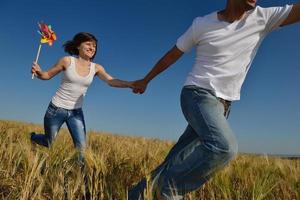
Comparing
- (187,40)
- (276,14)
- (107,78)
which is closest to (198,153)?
(187,40)

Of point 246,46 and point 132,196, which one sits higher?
point 246,46

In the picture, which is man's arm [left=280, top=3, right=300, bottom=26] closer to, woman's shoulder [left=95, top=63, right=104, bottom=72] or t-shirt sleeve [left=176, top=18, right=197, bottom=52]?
t-shirt sleeve [left=176, top=18, right=197, bottom=52]

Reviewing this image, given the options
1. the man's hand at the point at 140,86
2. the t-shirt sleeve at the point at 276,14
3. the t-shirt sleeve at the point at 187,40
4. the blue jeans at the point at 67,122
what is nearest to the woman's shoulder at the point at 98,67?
the blue jeans at the point at 67,122

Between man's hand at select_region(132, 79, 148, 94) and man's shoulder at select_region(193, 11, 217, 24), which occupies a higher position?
man's shoulder at select_region(193, 11, 217, 24)

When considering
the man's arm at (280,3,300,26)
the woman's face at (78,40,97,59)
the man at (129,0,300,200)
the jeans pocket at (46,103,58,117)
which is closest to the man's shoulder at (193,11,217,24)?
the man at (129,0,300,200)

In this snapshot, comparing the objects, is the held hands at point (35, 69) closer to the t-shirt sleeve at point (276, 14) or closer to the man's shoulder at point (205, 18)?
the man's shoulder at point (205, 18)

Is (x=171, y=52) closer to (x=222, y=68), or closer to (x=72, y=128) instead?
(x=222, y=68)

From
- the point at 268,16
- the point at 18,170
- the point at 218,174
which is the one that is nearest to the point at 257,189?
the point at 218,174

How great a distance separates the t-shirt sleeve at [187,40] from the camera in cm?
339

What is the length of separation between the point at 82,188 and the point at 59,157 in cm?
74

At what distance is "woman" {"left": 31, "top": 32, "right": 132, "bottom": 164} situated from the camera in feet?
17.5

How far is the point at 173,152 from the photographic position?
11.3ft

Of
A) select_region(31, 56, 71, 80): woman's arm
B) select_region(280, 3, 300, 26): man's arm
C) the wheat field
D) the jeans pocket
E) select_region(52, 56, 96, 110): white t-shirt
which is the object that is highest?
select_region(280, 3, 300, 26): man's arm

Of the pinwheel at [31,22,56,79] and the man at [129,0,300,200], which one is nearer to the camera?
the man at [129,0,300,200]
